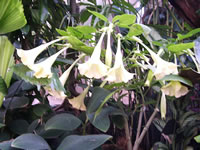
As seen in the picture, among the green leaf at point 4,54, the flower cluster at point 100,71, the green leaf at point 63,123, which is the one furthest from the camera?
the green leaf at point 4,54

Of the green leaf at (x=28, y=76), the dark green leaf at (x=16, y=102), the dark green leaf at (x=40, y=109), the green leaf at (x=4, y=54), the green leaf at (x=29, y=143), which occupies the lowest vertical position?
the green leaf at (x=29, y=143)

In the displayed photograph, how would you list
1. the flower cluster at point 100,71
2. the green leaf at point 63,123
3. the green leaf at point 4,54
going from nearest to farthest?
the flower cluster at point 100,71 → the green leaf at point 63,123 → the green leaf at point 4,54

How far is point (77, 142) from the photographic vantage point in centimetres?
46

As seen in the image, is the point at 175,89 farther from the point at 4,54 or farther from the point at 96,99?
the point at 4,54

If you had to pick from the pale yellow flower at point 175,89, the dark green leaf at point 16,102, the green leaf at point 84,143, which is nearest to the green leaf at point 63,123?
the green leaf at point 84,143

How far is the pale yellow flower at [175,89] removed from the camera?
463mm

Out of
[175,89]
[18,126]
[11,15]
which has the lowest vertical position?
[18,126]

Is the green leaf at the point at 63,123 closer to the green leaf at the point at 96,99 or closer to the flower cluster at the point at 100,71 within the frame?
the green leaf at the point at 96,99

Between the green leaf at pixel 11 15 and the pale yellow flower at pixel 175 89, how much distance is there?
433 mm

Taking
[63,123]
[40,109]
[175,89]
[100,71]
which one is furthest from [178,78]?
[40,109]

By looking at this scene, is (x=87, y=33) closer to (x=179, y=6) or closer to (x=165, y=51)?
(x=165, y=51)

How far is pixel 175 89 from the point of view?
0.47 metres

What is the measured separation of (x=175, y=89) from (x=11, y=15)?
1.62 ft

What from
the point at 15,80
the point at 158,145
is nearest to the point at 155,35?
the point at 158,145
